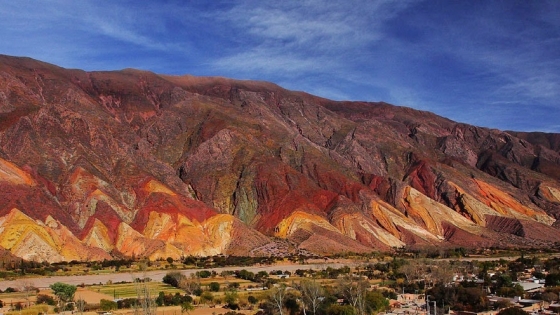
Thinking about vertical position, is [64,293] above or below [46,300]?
above

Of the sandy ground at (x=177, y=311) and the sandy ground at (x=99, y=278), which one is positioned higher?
the sandy ground at (x=99, y=278)

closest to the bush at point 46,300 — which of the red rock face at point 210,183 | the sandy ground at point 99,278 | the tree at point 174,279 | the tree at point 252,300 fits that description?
the sandy ground at point 99,278

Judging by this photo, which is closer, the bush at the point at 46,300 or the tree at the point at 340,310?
the tree at the point at 340,310

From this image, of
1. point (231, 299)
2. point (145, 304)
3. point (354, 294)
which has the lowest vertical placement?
point (231, 299)

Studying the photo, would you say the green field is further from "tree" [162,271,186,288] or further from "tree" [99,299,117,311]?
"tree" [99,299,117,311]

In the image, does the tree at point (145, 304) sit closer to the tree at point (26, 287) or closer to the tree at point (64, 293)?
the tree at point (64, 293)

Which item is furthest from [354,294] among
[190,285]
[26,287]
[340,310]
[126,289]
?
[26,287]

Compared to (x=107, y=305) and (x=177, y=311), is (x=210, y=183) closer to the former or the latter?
(x=107, y=305)

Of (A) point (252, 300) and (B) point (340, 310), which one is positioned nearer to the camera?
(B) point (340, 310)
